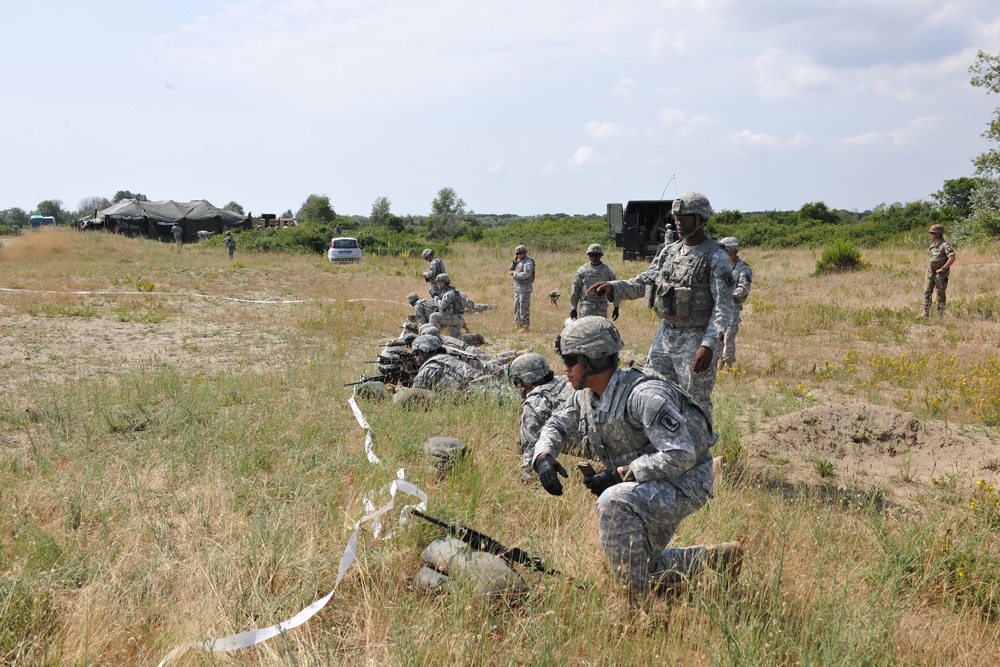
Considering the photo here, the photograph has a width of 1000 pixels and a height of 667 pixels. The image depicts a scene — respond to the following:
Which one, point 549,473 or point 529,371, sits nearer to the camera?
point 549,473

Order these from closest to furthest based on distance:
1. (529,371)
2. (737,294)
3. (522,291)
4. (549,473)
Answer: (549,473) < (529,371) < (737,294) < (522,291)

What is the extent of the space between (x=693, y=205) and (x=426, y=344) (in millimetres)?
3102

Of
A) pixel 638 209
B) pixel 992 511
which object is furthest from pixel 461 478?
pixel 638 209

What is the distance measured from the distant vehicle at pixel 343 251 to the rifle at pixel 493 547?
23533 mm

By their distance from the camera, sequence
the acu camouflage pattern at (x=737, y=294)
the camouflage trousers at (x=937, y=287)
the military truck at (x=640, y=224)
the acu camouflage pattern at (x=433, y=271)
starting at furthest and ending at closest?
the military truck at (x=640, y=224), the camouflage trousers at (x=937, y=287), the acu camouflage pattern at (x=433, y=271), the acu camouflage pattern at (x=737, y=294)

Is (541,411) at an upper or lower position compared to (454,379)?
upper

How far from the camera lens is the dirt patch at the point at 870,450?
459 centimetres

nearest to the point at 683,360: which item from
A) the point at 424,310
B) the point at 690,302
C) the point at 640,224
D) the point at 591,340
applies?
the point at 690,302

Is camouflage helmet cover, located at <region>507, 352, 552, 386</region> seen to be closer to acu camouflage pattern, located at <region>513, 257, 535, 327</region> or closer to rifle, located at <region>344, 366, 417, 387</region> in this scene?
rifle, located at <region>344, 366, 417, 387</region>

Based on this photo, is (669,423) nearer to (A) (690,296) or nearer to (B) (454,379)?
(A) (690,296)

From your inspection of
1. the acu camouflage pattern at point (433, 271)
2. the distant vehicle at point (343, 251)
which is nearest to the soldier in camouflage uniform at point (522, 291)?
the acu camouflage pattern at point (433, 271)

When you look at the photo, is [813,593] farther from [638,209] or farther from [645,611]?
[638,209]

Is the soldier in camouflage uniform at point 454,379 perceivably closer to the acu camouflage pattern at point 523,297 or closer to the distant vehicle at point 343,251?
the acu camouflage pattern at point 523,297

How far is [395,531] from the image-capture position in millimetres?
3289
